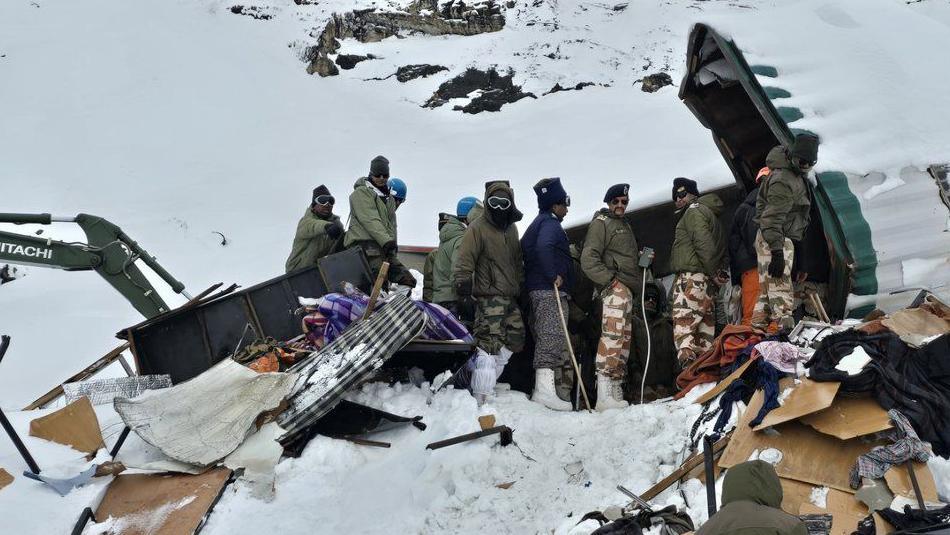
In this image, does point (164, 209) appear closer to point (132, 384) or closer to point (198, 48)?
point (198, 48)

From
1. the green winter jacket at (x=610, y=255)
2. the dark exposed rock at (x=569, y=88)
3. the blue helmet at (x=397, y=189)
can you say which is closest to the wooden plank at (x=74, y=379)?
the blue helmet at (x=397, y=189)

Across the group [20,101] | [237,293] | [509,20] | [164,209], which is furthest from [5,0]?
[237,293]

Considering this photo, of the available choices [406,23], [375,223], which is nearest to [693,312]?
[375,223]

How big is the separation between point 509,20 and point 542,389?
18.6 meters

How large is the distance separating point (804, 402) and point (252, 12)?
23.4 metres

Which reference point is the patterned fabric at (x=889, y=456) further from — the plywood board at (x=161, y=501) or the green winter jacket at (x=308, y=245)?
the green winter jacket at (x=308, y=245)

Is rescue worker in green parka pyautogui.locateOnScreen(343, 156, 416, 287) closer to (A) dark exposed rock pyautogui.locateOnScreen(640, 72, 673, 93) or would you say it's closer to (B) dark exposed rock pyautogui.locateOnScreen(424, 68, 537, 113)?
(B) dark exposed rock pyautogui.locateOnScreen(424, 68, 537, 113)

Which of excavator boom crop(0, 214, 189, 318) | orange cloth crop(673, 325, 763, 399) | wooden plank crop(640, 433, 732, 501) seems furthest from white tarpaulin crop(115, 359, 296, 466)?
orange cloth crop(673, 325, 763, 399)

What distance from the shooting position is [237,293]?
7137 millimetres

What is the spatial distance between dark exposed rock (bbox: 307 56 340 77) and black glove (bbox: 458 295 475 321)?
17164 millimetres

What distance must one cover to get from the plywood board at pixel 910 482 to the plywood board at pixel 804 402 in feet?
1.74

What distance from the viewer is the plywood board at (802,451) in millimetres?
4492

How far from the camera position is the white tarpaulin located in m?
5.16

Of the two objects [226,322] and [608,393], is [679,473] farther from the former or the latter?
[226,322]
